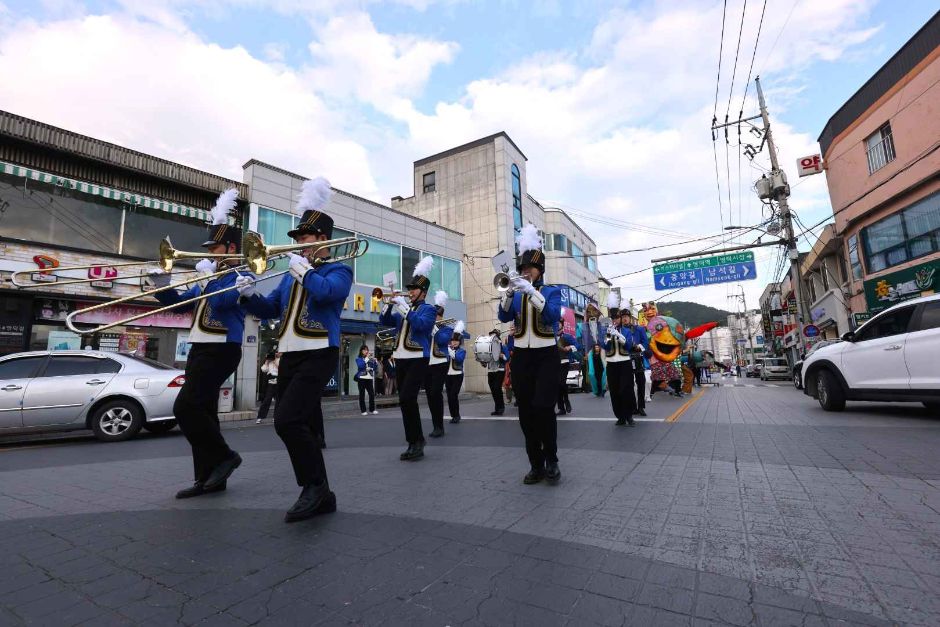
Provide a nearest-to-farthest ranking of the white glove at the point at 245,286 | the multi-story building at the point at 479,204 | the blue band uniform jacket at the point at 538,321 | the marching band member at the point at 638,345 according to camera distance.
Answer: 1. the white glove at the point at 245,286
2. the blue band uniform jacket at the point at 538,321
3. the marching band member at the point at 638,345
4. the multi-story building at the point at 479,204

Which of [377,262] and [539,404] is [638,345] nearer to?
[539,404]

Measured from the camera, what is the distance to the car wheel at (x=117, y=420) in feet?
24.4

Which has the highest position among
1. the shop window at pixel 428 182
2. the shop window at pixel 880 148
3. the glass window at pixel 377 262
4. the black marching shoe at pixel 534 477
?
the shop window at pixel 428 182

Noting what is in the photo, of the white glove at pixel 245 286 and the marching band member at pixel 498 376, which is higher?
the white glove at pixel 245 286

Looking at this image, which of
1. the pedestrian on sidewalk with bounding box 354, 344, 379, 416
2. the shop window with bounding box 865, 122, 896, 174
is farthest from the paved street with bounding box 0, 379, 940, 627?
the shop window with bounding box 865, 122, 896, 174

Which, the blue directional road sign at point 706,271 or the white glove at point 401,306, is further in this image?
the blue directional road sign at point 706,271

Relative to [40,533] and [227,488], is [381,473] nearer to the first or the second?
[227,488]

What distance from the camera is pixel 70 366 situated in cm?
761

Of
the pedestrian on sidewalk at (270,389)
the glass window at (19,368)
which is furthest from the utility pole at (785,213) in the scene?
the glass window at (19,368)

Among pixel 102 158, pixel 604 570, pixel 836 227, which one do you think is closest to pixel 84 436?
pixel 102 158

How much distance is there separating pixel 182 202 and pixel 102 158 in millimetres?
2169

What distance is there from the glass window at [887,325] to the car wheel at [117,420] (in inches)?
477

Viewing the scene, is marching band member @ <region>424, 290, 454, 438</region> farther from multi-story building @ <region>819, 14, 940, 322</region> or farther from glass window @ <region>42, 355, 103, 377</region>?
multi-story building @ <region>819, 14, 940, 322</region>

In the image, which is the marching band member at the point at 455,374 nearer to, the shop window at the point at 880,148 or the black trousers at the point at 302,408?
the black trousers at the point at 302,408
